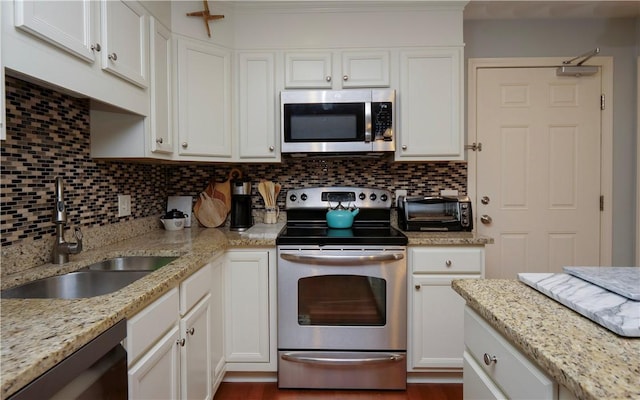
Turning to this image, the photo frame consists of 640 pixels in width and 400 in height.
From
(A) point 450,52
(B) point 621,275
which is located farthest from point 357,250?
(A) point 450,52

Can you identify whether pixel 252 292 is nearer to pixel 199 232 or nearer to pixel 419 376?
pixel 199 232

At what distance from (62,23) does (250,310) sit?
1519mm

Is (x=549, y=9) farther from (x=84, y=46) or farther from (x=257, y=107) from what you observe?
(x=84, y=46)

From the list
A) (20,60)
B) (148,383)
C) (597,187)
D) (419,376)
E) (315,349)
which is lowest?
(419,376)

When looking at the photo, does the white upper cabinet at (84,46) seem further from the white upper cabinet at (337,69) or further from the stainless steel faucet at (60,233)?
the white upper cabinet at (337,69)

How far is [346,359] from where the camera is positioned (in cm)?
188

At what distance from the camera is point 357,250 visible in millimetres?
1854

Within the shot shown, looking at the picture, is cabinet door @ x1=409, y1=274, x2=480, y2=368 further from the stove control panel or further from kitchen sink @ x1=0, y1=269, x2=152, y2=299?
kitchen sink @ x1=0, y1=269, x2=152, y2=299

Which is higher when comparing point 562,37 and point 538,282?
point 562,37

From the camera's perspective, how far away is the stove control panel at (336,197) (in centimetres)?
239

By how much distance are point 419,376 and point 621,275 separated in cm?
137

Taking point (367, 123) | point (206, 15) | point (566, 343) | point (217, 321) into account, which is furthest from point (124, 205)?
point (566, 343)

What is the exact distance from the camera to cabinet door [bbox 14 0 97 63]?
3.06 feet


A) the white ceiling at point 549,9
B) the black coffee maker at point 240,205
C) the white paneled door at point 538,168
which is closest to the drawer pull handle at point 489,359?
the black coffee maker at point 240,205
